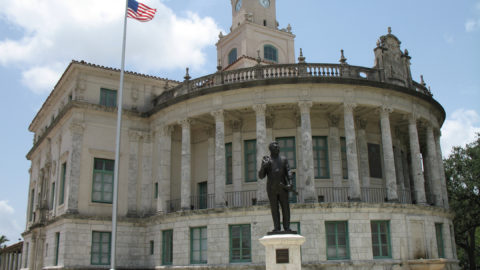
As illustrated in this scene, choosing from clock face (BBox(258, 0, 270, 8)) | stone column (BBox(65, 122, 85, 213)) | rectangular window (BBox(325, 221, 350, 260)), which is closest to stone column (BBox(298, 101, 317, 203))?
rectangular window (BBox(325, 221, 350, 260))

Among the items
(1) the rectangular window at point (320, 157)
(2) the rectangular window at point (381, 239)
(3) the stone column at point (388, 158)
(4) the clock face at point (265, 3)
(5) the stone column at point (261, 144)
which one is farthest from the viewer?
(4) the clock face at point (265, 3)

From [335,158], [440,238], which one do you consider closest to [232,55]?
[335,158]

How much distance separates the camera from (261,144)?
78.7 feet

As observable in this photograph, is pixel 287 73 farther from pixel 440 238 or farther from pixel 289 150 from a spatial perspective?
pixel 440 238

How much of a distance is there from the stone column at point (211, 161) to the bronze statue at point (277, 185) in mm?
13853

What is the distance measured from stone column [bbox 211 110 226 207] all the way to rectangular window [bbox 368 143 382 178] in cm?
847

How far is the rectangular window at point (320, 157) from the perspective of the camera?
2588 centimetres

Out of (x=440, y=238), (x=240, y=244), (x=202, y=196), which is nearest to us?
(x=240, y=244)

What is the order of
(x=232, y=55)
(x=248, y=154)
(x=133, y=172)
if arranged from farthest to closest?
(x=232, y=55) < (x=133, y=172) < (x=248, y=154)

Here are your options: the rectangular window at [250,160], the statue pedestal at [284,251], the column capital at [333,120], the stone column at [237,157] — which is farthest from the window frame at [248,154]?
the statue pedestal at [284,251]

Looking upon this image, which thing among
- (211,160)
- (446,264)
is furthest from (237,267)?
(446,264)

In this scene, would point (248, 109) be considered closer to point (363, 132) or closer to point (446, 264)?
point (363, 132)

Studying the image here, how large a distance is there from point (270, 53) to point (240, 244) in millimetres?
18075

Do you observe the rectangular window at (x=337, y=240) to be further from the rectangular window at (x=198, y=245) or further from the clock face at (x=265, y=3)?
the clock face at (x=265, y=3)
